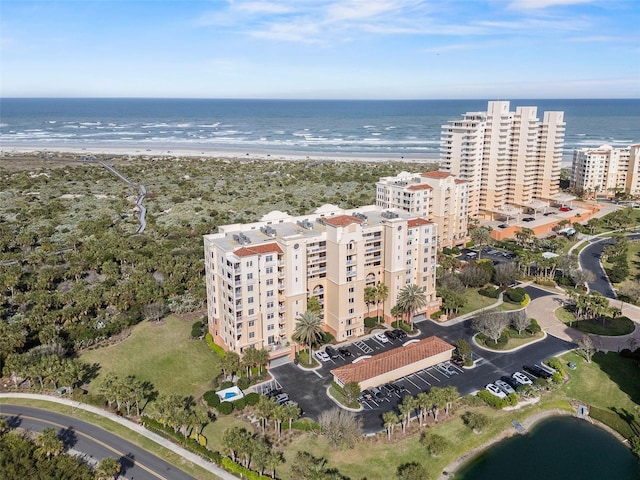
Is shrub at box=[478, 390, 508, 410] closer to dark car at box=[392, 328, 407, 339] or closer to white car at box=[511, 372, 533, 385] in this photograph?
white car at box=[511, 372, 533, 385]

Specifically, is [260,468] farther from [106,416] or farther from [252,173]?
[252,173]

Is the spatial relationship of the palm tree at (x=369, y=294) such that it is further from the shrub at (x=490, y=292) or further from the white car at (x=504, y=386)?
the shrub at (x=490, y=292)

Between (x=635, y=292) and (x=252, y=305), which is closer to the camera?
(x=252, y=305)

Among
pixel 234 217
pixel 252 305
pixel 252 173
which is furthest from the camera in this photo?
pixel 252 173

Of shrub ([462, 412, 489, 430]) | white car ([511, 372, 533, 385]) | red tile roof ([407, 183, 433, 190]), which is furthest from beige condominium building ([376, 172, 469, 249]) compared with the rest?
shrub ([462, 412, 489, 430])

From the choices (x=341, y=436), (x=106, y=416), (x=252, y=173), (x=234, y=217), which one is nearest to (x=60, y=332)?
(x=106, y=416)
